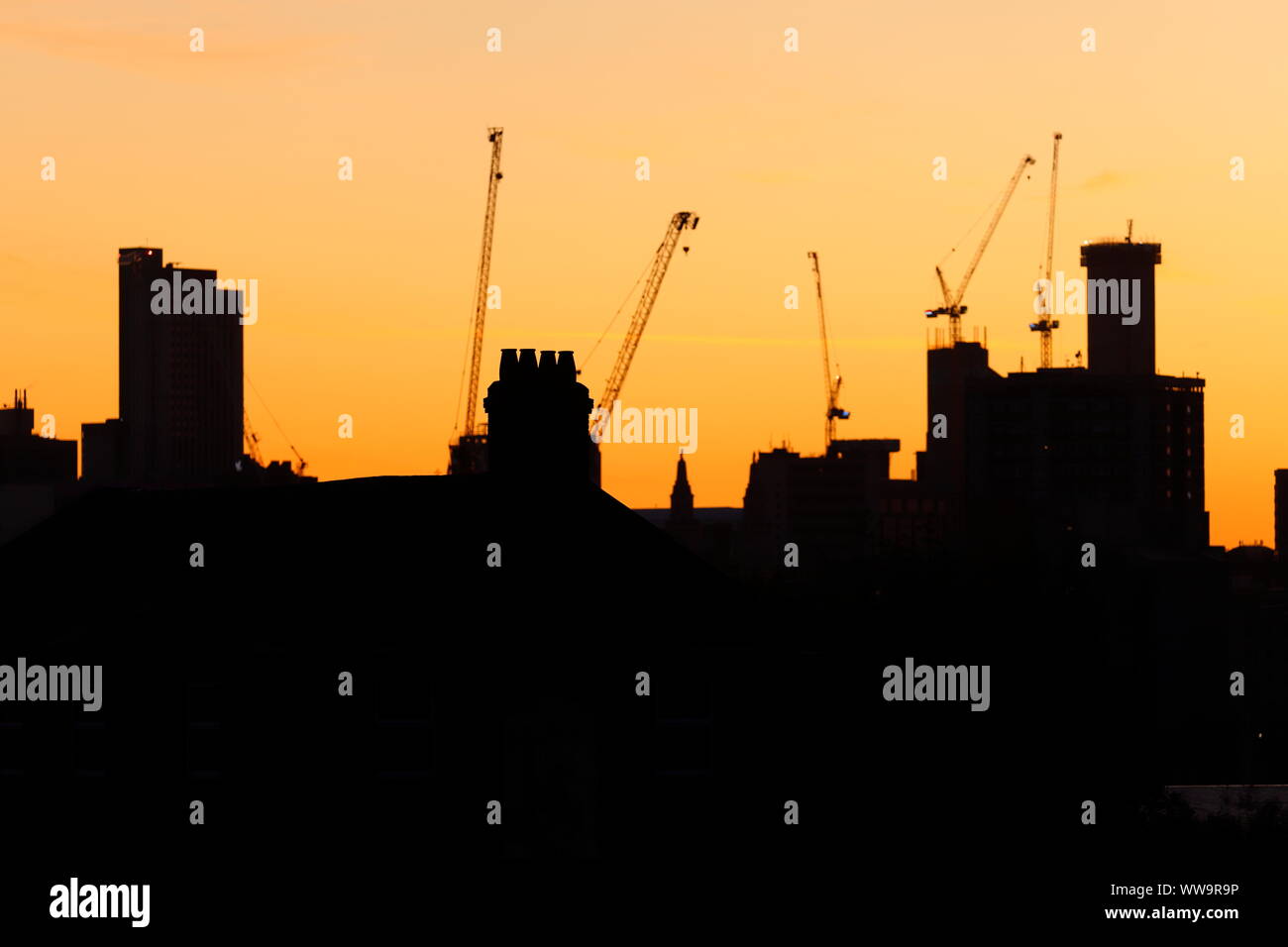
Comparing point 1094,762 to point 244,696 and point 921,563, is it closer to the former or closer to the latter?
point 244,696

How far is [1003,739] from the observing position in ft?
229

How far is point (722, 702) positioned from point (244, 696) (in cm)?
830

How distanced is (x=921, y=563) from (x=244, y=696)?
7483 cm
